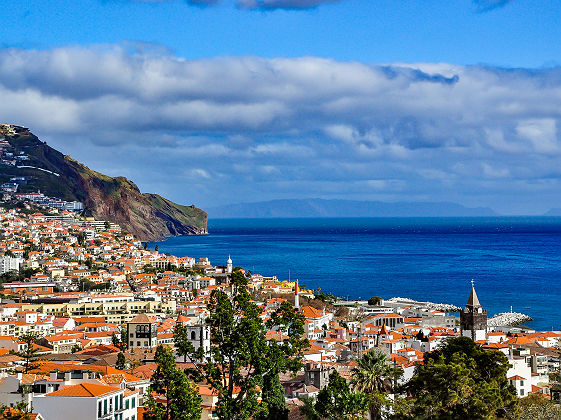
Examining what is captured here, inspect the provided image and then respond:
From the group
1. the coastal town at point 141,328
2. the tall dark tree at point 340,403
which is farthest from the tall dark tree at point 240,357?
the tall dark tree at point 340,403

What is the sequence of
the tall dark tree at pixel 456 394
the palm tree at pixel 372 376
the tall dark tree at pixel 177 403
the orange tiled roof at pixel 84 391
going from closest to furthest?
the tall dark tree at pixel 177 403 < the orange tiled roof at pixel 84 391 < the tall dark tree at pixel 456 394 < the palm tree at pixel 372 376

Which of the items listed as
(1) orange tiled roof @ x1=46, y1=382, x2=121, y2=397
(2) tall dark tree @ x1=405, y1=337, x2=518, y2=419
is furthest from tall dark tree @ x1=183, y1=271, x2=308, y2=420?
(2) tall dark tree @ x1=405, y1=337, x2=518, y2=419

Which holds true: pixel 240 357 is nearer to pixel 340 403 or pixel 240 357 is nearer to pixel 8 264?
pixel 340 403

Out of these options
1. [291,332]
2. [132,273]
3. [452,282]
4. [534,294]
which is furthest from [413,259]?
[291,332]

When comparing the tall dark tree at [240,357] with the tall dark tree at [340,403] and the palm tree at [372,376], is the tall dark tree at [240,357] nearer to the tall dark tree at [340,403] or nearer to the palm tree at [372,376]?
the tall dark tree at [340,403]

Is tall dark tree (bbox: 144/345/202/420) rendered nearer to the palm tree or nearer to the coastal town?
the coastal town

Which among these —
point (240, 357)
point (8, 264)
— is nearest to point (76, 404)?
point (240, 357)
